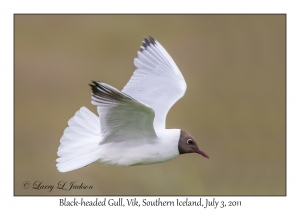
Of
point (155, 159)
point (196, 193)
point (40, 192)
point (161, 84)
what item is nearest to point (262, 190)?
point (196, 193)

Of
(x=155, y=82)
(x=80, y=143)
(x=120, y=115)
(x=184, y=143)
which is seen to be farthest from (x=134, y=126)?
(x=155, y=82)

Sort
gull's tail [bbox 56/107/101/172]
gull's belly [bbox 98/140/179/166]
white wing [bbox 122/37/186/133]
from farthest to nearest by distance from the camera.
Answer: white wing [bbox 122/37/186/133], gull's tail [bbox 56/107/101/172], gull's belly [bbox 98/140/179/166]

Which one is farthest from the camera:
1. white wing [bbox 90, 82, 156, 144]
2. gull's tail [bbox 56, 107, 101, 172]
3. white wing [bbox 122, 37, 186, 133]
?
white wing [bbox 122, 37, 186, 133]

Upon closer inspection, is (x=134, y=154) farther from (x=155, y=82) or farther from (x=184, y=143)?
(x=155, y=82)

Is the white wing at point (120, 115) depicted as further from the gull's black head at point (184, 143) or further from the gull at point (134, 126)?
the gull's black head at point (184, 143)

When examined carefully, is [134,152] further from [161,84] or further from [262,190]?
[262,190]

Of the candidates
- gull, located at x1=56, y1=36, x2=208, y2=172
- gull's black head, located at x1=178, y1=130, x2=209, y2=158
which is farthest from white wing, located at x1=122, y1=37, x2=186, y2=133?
gull's black head, located at x1=178, y1=130, x2=209, y2=158

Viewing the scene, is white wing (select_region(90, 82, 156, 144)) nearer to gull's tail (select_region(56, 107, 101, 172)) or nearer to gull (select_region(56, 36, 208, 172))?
gull (select_region(56, 36, 208, 172))
